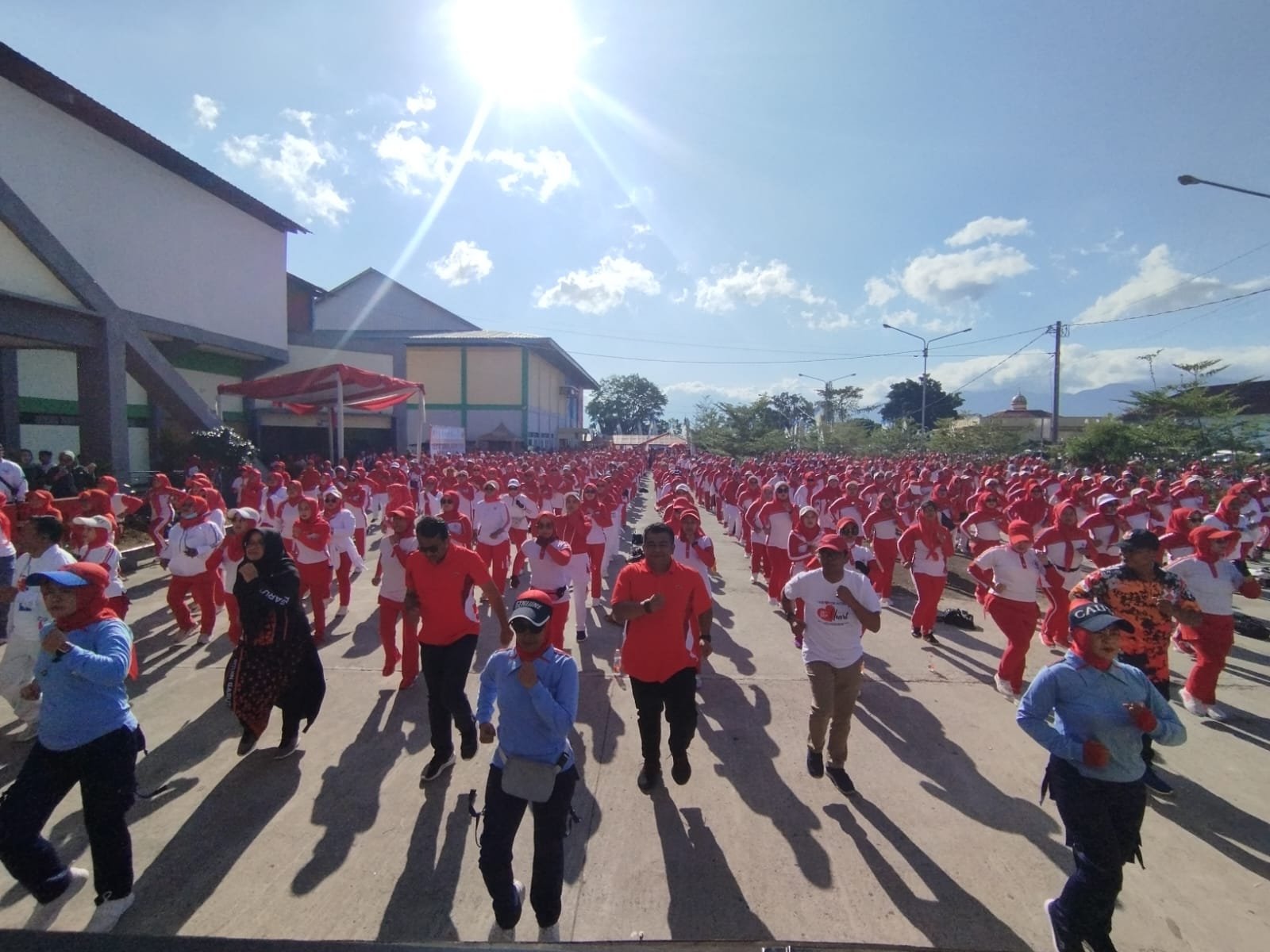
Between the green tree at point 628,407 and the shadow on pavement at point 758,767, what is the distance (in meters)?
94.6

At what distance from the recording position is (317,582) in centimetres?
666

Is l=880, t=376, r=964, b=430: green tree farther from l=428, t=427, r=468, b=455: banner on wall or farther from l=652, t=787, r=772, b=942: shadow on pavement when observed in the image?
l=652, t=787, r=772, b=942: shadow on pavement

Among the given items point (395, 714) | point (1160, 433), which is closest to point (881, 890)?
point (395, 714)

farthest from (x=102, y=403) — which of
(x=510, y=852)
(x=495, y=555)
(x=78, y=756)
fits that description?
(x=510, y=852)

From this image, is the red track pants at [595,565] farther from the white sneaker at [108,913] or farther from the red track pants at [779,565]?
the white sneaker at [108,913]

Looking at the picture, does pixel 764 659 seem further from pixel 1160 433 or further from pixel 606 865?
pixel 1160 433

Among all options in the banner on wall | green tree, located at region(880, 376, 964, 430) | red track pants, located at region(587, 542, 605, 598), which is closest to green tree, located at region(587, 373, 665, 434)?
green tree, located at region(880, 376, 964, 430)

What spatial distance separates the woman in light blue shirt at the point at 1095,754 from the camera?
2758 millimetres

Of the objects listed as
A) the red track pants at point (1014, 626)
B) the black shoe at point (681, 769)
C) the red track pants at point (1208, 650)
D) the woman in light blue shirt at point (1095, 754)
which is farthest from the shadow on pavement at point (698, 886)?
the red track pants at point (1208, 650)

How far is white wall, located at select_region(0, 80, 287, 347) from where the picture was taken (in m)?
16.4

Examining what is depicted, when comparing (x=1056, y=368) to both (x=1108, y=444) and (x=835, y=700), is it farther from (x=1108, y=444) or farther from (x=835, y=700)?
(x=835, y=700)

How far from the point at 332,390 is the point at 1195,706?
22.2 meters

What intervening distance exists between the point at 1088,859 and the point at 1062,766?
0.35m

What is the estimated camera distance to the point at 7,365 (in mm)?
16594
